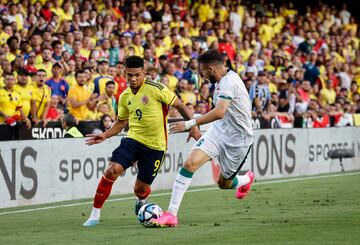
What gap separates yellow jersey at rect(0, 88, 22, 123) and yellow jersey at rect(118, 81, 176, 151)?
5.92 meters

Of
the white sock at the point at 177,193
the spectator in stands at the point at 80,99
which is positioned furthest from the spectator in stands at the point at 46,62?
the white sock at the point at 177,193

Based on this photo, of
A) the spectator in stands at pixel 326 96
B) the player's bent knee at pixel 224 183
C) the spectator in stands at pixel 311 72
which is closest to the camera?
the player's bent knee at pixel 224 183

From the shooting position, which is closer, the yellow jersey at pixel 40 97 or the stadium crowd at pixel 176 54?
the yellow jersey at pixel 40 97

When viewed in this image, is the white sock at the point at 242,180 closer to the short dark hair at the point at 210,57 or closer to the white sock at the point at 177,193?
the white sock at the point at 177,193

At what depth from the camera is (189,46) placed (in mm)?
25109

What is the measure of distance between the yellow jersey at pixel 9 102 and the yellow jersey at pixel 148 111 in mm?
5923

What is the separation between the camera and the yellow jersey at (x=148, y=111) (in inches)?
476

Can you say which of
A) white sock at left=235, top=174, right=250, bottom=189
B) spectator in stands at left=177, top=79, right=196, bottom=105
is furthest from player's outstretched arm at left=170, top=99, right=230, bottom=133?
spectator in stands at left=177, top=79, right=196, bottom=105

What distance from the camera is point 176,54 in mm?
24750

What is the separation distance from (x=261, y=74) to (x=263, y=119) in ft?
7.67

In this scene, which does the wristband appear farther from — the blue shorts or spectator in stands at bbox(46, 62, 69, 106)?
spectator in stands at bbox(46, 62, 69, 106)

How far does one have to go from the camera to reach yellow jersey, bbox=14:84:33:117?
1809cm

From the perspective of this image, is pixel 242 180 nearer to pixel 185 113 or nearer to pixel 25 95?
pixel 185 113

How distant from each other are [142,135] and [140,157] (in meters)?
0.27
